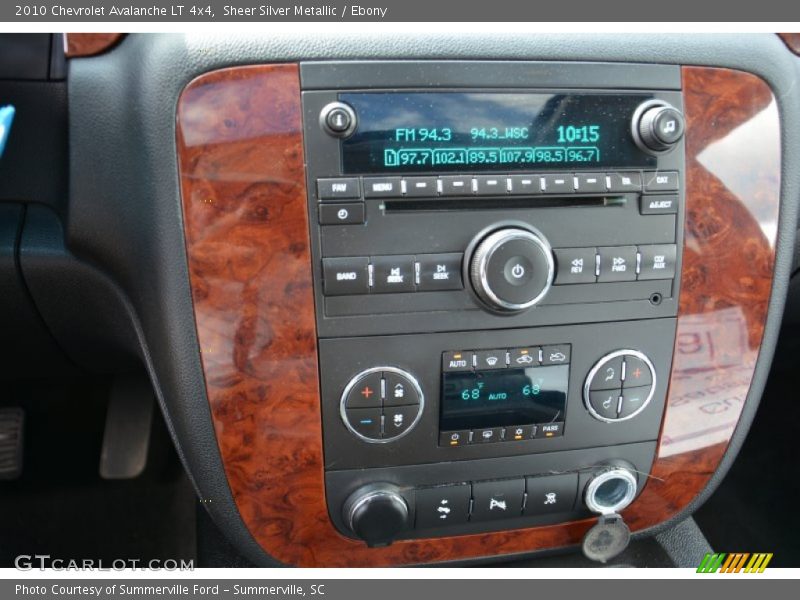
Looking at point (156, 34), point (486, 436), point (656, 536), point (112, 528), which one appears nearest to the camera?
point (156, 34)

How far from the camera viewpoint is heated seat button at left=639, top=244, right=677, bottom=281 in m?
0.90

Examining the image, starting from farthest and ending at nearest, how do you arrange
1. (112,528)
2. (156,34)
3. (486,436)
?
(112,528), (486,436), (156,34)

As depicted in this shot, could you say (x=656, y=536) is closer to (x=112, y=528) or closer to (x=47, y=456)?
(x=112, y=528)

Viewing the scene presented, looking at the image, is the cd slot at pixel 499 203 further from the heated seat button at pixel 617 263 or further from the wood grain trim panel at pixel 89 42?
→ the wood grain trim panel at pixel 89 42

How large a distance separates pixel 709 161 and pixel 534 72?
282mm

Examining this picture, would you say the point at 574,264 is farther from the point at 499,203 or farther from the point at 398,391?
the point at 398,391

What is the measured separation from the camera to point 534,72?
0.85 meters

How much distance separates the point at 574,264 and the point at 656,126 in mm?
207

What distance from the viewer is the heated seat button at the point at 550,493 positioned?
977 millimetres

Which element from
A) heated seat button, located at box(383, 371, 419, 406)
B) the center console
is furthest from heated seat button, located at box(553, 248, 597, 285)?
heated seat button, located at box(383, 371, 419, 406)

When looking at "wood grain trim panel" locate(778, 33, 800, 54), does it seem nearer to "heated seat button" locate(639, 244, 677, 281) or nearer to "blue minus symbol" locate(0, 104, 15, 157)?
"heated seat button" locate(639, 244, 677, 281)

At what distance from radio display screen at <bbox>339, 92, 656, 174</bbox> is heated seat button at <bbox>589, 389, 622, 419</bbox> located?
0.32m

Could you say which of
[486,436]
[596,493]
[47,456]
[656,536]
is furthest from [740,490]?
[47,456]
